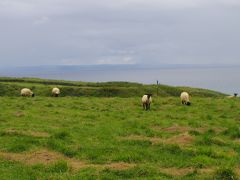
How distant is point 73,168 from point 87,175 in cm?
133

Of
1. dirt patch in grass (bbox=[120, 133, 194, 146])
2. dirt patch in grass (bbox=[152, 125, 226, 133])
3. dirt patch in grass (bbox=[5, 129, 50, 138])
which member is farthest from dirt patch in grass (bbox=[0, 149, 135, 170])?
dirt patch in grass (bbox=[152, 125, 226, 133])

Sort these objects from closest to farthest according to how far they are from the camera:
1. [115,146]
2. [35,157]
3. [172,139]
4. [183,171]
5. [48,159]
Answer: [183,171]
[48,159]
[35,157]
[115,146]
[172,139]

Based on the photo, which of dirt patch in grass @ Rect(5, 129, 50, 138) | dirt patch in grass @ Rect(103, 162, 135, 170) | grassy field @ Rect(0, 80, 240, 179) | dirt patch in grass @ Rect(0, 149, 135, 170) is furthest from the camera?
dirt patch in grass @ Rect(5, 129, 50, 138)

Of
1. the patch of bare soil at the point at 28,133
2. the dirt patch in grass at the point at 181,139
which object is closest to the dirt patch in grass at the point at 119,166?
the dirt patch in grass at the point at 181,139

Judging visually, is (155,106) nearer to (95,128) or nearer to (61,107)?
(61,107)

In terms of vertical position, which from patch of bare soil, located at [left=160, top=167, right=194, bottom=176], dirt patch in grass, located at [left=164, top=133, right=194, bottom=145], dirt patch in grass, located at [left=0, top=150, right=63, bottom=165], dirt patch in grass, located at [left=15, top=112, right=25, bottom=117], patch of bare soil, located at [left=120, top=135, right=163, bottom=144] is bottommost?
dirt patch in grass, located at [left=0, top=150, right=63, bottom=165]

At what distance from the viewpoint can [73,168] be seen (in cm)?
1438

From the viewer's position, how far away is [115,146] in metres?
18.3

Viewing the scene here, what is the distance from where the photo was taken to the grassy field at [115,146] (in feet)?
45.1

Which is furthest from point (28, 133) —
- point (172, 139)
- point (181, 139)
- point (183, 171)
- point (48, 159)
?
point (183, 171)

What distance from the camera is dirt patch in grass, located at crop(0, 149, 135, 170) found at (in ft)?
47.9

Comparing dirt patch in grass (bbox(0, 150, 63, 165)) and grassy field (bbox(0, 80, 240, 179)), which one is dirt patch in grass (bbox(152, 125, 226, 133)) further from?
dirt patch in grass (bbox(0, 150, 63, 165))

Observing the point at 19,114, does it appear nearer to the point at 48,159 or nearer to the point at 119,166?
the point at 48,159

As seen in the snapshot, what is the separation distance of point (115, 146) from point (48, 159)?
3612 mm
